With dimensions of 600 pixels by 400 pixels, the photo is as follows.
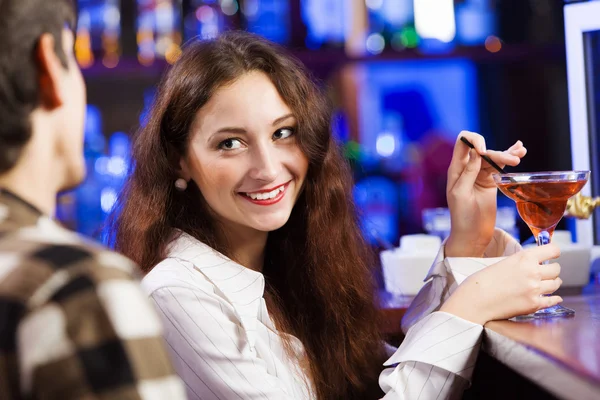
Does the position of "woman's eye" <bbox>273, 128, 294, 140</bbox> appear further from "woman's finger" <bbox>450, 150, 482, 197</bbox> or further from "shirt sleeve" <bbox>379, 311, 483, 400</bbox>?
"shirt sleeve" <bbox>379, 311, 483, 400</bbox>

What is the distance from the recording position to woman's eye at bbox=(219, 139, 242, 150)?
1.56 meters

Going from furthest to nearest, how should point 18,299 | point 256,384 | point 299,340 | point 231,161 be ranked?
point 299,340, point 231,161, point 256,384, point 18,299

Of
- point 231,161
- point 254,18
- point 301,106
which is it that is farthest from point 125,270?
point 254,18

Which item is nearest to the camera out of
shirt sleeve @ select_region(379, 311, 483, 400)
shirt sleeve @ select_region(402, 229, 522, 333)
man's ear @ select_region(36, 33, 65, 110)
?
man's ear @ select_region(36, 33, 65, 110)

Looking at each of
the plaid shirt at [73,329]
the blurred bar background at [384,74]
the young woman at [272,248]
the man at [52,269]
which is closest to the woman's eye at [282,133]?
the young woman at [272,248]

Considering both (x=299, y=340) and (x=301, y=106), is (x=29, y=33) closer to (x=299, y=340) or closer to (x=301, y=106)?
(x=301, y=106)

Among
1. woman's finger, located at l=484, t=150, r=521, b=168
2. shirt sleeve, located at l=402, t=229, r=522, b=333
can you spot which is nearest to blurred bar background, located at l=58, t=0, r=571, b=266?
shirt sleeve, located at l=402, t=229, r=522, b=333

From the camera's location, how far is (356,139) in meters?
3.37

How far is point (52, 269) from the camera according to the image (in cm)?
66

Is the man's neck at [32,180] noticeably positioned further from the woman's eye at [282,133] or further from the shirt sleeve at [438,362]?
the woman's eye at [282,133]

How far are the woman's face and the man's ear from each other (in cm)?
78

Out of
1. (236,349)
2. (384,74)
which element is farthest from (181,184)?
(384,74)

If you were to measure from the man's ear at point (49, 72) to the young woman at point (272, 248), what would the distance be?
627 mm

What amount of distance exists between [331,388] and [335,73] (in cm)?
198
